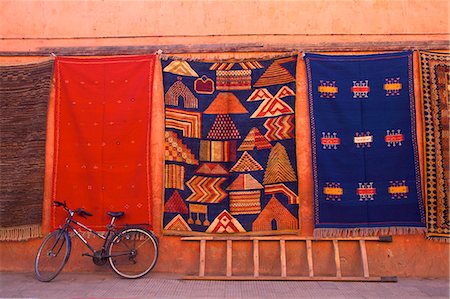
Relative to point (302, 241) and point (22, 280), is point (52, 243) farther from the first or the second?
point (302, 241)

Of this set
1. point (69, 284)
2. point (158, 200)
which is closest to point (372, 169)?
point (158, 200)

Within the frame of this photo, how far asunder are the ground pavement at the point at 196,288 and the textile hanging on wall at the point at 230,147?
658 millimetres

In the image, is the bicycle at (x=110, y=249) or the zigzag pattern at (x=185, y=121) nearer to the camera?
the bicycle at (x=110, y=249)

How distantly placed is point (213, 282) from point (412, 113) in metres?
3.14

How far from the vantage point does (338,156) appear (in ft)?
16.8

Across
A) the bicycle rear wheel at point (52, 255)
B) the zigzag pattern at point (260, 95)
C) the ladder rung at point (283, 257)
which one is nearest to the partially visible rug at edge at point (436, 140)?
the ladder rung at point (283, 257)

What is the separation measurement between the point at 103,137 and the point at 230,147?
1.59 m

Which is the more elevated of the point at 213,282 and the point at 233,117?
the point at 233,117

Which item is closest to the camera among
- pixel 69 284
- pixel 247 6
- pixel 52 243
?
pixel 69 284

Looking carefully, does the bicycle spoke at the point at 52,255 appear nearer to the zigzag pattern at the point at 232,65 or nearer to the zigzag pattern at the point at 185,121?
the zigzag pattern at the point at 185,121

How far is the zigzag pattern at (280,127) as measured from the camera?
5.18m

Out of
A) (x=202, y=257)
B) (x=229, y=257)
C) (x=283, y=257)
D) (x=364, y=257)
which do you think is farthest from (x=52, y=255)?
(x=364, y=257)

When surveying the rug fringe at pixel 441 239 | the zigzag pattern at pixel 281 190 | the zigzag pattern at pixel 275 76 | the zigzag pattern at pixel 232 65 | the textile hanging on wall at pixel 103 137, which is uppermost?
the zigzag pattern at pixel 232 65

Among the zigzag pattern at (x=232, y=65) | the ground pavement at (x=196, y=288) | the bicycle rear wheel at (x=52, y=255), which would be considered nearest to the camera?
the ground pavement at (x=196, y=288)
